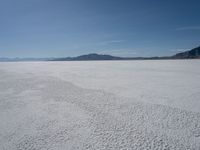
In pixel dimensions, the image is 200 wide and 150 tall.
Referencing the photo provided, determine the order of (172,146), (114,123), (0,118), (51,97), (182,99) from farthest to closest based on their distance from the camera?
(51,97) < (182,99) < (0,118) < (114,123) < (172,146)

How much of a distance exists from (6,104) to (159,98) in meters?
4.65

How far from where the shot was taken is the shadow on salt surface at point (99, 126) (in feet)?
8.20

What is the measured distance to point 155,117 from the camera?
342cm

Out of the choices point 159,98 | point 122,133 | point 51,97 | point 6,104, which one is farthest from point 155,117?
point 6,104

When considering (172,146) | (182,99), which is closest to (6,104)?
(172,146)

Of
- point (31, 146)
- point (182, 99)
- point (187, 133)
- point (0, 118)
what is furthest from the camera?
point (182, 99)

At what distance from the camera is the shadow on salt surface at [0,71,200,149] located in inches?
98.3

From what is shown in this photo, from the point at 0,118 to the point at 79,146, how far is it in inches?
92.4

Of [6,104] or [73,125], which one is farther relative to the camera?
[6,104]

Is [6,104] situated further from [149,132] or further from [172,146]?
[172,146]

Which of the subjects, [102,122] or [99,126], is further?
[102,122]

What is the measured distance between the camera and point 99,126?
10.2 ft

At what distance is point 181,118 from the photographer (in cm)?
331

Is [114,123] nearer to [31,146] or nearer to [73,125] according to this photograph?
[73,125]
